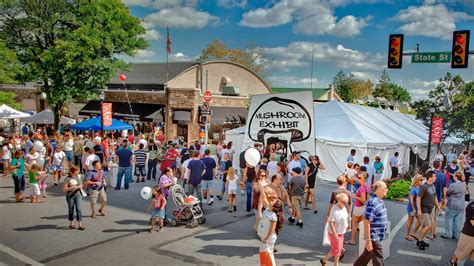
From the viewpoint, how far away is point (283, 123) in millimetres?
17688

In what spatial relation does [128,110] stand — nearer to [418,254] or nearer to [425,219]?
[425,219]

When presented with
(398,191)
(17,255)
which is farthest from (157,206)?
(398,191)

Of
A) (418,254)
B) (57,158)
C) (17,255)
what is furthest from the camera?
(57,158)

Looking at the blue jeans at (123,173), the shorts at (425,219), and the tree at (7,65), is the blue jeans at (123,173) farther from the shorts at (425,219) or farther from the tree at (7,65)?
the tree at (7,65)

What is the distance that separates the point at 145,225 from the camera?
9.49m

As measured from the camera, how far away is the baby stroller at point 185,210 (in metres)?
9.43

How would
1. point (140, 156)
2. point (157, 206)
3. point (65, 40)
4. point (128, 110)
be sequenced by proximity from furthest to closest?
point (128, 110) < point (65, 40) < point (140, 156) < point (157, 206)

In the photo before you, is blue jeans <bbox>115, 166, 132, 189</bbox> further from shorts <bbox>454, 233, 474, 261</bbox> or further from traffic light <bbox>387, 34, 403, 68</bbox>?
traffic light <bbox>387, 34, 403, 68</bbox>

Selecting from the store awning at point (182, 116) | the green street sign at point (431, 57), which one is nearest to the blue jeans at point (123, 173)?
the green street sign at point (431, 57)

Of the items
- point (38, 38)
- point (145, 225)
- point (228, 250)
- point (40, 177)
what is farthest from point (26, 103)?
point (228, 250)

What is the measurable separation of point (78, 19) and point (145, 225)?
19229 mm

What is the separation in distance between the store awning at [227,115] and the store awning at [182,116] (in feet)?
6.91

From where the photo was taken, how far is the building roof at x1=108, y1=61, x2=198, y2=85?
1405 inches

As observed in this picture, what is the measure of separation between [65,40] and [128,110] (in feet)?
30.3
